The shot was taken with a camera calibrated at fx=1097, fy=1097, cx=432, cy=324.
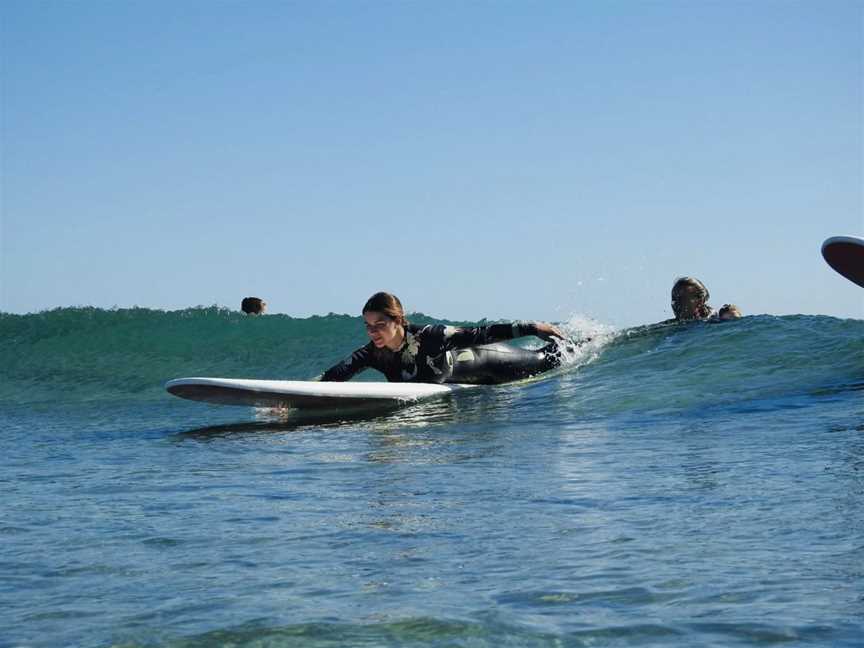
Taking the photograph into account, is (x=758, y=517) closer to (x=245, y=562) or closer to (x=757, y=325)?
(x=245, y=562)

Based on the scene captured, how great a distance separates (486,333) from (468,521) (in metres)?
5.14

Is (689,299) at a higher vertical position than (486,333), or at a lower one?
higher

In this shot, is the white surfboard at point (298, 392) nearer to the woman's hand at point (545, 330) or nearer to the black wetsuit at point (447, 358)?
the black wetsuit at point (447, 358)

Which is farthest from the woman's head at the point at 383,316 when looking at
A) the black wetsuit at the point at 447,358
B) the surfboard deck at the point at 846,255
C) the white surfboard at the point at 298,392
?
the surfboard deck at the point at 846,255

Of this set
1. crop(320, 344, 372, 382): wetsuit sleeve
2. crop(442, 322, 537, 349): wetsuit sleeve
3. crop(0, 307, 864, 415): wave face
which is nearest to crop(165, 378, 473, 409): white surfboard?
crop(320, 344, 372, 382): wetsuit sleeve

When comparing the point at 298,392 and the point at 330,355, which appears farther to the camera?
the point at 330,355

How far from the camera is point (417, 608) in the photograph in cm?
315

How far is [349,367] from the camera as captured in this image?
9766mm

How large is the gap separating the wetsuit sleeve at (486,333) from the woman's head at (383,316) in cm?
50

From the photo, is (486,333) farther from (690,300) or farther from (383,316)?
(690,300)

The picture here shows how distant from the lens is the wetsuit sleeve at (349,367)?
9734 mm

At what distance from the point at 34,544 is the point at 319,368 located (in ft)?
39.0

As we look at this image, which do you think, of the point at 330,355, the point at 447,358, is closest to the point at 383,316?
the point at 447,358

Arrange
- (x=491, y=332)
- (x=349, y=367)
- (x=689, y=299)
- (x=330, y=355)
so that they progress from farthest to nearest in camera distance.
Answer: (x=330, y=355) < (x=689, y=299) < (x=349, y=367) < (x=491, y=332)
